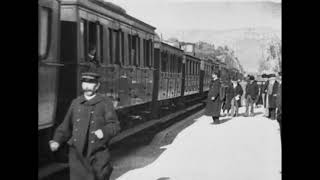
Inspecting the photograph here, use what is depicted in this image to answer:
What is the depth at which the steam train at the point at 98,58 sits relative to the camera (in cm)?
488

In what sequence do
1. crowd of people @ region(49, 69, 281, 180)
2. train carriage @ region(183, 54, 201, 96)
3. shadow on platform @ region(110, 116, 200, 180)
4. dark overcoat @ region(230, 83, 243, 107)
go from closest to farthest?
1. crowd of people @ region(49, 69, 281, 180)
2. shadow on platform @ region(110, 116, 200, 180)
3. dark overcoat @ region(230, 83, 243, 107)
4. train carriage @ region(183, 54, 201, 96)

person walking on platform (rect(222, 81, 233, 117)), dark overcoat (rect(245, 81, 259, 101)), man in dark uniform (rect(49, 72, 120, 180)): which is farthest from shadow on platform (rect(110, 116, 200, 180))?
dark overcoat (rect(245, 81, 259, 101))

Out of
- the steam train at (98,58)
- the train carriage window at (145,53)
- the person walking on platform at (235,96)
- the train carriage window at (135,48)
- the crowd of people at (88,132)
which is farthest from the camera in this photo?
the person walking on platform at (235,96)

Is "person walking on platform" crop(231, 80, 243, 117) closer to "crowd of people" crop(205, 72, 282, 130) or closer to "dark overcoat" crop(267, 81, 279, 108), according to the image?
"crowd of people" crop(205, 72, 282, 130)

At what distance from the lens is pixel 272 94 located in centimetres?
561

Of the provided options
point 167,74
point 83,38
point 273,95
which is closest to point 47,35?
point 83,38

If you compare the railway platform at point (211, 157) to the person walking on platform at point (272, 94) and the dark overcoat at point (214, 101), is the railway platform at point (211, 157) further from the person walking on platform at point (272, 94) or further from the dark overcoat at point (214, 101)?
the dark overcoat at point (214, 101)

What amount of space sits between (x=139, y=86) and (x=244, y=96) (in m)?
1.57

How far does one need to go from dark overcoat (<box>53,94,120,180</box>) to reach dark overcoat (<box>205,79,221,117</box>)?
204 cm

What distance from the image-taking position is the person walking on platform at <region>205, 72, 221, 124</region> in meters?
6.36

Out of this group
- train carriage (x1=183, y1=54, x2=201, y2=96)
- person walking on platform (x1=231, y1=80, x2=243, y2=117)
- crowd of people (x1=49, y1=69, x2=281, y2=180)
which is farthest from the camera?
train carriage (x1=183, y1=54, x2=201, y2=96)

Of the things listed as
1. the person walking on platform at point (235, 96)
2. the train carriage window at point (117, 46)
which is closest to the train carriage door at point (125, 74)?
the train carriage window at point (117, 46)

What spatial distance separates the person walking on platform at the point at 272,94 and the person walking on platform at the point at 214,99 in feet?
2.04

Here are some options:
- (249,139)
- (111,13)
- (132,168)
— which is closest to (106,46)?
(111,13)
